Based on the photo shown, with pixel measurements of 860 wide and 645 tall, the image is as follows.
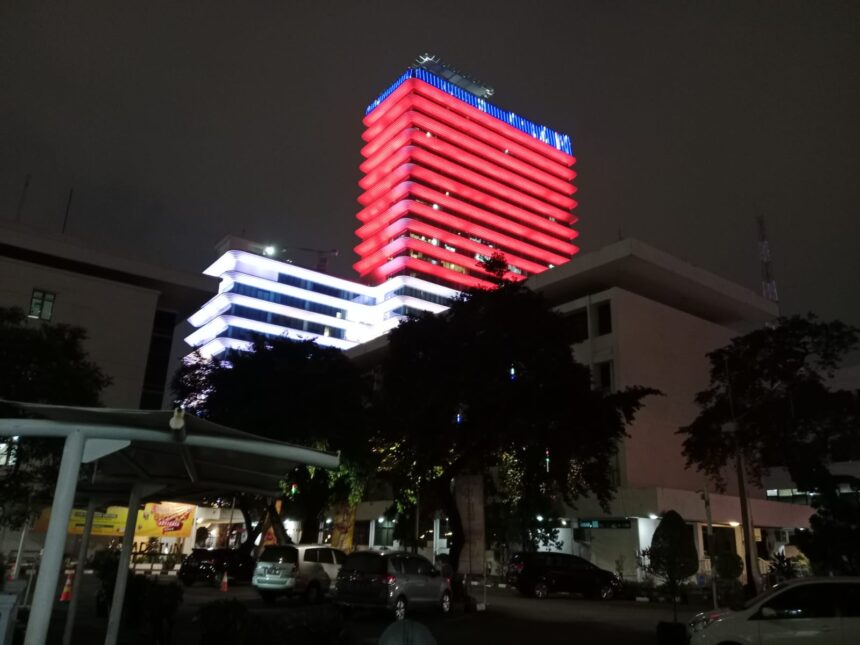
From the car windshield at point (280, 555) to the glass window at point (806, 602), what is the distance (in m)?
15.1

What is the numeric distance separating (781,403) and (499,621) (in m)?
21.3

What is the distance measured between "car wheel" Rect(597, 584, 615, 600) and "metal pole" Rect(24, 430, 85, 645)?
2590 cm

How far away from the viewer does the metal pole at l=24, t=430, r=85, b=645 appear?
5375 millimetres

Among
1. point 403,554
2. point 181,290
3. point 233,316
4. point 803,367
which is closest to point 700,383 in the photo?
point 803,367

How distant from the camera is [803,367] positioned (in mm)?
32906

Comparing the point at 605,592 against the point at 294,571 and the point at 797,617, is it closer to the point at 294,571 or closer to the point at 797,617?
the point at 294,571

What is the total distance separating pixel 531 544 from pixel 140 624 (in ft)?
88.3

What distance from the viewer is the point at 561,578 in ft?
90.1

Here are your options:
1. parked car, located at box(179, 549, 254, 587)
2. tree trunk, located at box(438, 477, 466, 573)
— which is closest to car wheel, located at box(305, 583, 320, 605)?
tree trunk, located at box(438, 477, 466, 573)

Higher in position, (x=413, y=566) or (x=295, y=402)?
(x=295, y=402)

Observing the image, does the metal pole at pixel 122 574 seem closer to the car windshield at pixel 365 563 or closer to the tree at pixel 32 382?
the tree at pixel 32 382

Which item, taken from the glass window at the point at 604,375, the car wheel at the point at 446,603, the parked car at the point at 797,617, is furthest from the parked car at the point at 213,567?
the glass window at the point at 604,375

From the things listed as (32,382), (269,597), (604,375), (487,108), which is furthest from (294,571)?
(487,108)

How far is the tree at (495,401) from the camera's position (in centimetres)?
2345
